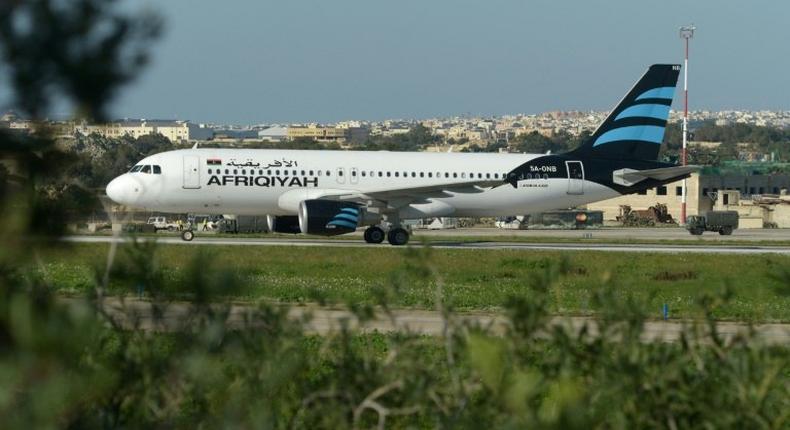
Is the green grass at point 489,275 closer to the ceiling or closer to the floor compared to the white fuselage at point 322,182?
closer to the floor

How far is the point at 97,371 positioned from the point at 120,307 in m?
1.97

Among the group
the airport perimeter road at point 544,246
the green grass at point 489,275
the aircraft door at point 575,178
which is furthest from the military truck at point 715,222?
the green grass at point 489,275

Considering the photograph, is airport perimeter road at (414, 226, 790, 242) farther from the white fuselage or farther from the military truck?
the white fuselage

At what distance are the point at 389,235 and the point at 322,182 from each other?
9.21ft

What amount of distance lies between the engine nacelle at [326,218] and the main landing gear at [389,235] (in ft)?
8.86

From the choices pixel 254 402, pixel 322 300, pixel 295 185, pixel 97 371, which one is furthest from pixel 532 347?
pixel 295 185

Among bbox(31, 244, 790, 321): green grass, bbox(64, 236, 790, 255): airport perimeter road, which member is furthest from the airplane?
bbox(31, 244, 790, 321): green grass

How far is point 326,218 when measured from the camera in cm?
4038

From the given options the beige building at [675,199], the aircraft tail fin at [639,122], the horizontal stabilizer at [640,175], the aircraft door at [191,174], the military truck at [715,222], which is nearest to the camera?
the aircraft door at [191,174]

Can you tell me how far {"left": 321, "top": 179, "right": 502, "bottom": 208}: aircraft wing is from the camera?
138ft

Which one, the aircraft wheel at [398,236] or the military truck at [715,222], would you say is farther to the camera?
the military truck at [715,222]

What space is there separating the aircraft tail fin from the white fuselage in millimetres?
1606

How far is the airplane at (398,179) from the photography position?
4166 centimetres

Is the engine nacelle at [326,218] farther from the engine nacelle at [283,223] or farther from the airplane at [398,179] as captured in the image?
the engine nacelle at [283,223]
